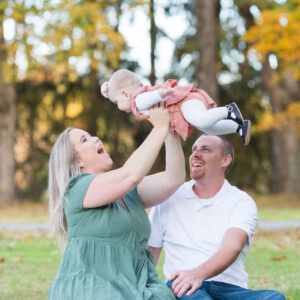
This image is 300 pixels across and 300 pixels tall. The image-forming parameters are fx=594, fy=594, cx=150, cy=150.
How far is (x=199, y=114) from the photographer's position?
3.45 m

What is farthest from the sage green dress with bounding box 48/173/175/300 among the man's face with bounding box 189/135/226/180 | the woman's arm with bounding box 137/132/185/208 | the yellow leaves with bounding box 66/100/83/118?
the yellow leaves with bounding box 66/100/83/118

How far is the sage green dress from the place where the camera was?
3123 millimetres

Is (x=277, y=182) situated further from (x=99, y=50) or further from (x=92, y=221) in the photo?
(x=92, y=221)

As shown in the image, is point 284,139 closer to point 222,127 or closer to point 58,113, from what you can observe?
point 58,113

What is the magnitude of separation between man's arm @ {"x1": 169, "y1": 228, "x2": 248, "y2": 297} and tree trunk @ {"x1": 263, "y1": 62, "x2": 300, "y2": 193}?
1618 centimetres

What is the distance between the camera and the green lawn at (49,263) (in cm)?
575

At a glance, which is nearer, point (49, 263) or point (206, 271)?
point (206, 271)

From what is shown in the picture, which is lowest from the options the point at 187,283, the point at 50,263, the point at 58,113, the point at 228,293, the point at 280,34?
the point at 50,263

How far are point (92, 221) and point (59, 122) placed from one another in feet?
70.5

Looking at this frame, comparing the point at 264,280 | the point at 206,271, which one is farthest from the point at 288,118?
the point at 206,271

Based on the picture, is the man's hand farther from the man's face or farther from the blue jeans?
the man's face

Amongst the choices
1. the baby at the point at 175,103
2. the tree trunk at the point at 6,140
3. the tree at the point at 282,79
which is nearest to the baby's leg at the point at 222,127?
the baby at the point at 175,103

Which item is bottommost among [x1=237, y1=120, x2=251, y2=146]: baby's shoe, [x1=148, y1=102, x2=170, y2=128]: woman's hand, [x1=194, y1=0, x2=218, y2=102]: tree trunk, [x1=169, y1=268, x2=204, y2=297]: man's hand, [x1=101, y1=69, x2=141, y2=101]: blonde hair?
[x1=169, y1=268, x2=204, y2=297]: man's hand

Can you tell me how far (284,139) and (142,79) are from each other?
5.99m
